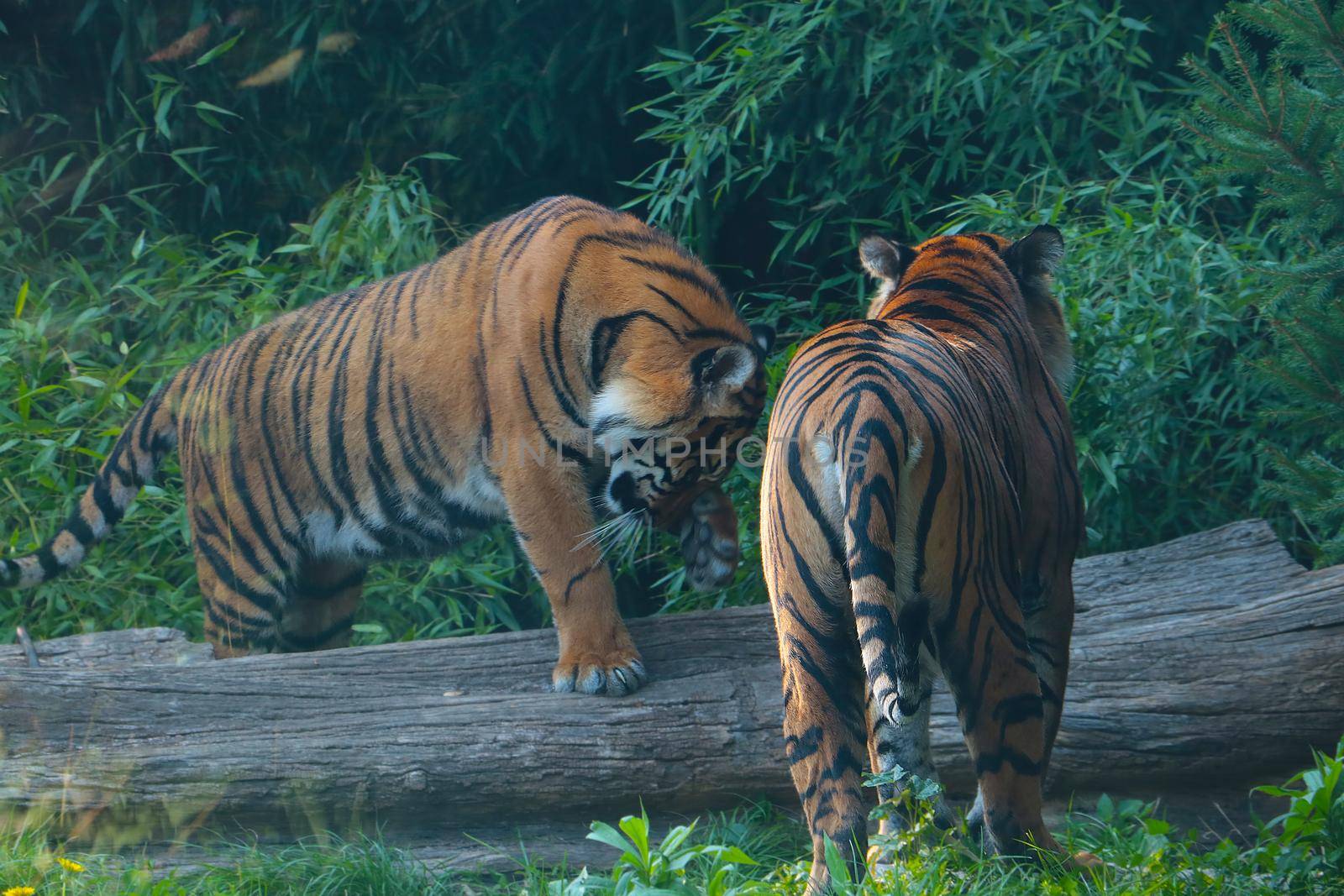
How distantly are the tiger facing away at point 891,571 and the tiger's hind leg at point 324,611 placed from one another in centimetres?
201

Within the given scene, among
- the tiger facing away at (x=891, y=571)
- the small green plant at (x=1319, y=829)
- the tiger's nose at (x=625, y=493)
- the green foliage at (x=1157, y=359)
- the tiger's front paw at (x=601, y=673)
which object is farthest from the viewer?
the green foliage at (x=1157, y=359)

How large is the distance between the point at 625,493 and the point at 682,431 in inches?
8.8

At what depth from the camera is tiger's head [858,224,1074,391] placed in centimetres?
286

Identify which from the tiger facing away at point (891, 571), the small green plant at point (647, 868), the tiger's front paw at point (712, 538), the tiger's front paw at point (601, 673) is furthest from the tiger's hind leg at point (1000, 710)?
the tiger's front paw at point (712, 538)

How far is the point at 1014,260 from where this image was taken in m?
2.89

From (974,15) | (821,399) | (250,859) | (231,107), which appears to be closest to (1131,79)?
(974,15)

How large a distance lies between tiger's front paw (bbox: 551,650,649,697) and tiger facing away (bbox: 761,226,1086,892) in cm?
82

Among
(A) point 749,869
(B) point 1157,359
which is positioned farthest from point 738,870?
(B) point 1157,359

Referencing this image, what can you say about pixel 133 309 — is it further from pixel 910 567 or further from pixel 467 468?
pixel 910 567

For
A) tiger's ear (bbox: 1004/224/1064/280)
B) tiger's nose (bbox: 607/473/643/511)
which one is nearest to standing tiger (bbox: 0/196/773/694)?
tiger's nose (bbox: 607/473/643/511)

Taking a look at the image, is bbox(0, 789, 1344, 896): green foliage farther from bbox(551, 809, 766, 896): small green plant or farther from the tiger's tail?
the tiger's tail

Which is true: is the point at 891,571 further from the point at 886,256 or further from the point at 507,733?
the point at 507,733

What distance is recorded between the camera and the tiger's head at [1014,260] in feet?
9.37

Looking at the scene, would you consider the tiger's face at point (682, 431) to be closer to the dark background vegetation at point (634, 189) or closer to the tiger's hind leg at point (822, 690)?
the dark background vegetation at point (634, 189)
